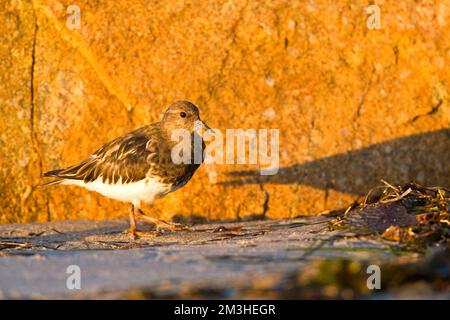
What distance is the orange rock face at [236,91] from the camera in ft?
23.7

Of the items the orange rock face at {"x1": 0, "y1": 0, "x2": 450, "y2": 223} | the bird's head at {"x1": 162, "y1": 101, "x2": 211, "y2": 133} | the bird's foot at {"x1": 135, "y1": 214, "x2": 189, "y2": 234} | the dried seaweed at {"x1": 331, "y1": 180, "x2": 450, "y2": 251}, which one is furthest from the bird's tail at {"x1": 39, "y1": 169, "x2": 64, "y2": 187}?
the dried seaweed at {"x1": 331, "y1": 180, "x2": 450, "y2": 251}

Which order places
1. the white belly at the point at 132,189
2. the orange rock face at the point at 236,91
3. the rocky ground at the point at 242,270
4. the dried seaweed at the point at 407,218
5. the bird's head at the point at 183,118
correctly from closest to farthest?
1. the rocky ground at the point at 242,270
2. the dried seaweed at the point at 407,218
3. the white belly at the point at 132,189
4. the bird's head at the point at 183,118
5. the orange rock face at the point at 236,91

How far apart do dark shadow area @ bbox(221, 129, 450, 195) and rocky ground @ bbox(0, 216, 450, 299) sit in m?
1.86

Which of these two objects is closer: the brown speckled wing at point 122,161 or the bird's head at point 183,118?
the brown speckled wing at point 122,161

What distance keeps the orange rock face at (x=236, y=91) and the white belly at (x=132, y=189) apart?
24.1 inches

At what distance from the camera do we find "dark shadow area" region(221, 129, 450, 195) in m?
7.25

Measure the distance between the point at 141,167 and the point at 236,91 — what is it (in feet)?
4.26

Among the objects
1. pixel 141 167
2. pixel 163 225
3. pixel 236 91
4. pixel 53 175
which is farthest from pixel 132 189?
pixel 236 91

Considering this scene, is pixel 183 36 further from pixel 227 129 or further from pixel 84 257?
pixel 84 257

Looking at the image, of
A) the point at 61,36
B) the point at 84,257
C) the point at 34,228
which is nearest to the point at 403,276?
the point at 84,257

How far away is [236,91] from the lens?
728 cm

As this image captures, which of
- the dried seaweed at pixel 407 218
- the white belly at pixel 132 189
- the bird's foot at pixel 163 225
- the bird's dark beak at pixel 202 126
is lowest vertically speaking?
the bird's foot at pixel 163 225

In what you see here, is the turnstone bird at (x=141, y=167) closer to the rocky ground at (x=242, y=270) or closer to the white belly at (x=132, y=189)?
the white belly at (x=132, y=189)

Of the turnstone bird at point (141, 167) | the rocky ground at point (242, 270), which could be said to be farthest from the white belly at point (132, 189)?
the rocky ground at point (242, 270)
